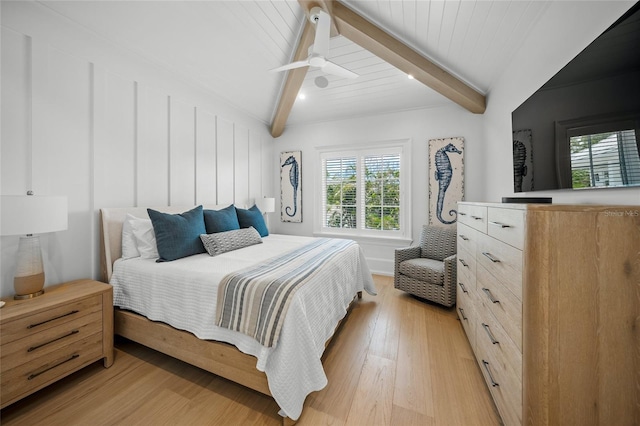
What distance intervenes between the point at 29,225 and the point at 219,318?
4.15ft

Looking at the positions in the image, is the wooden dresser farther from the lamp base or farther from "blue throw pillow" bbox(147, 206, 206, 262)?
the lamp base

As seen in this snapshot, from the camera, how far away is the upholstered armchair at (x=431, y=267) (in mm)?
2625

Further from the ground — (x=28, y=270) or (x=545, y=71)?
(x=545, y=71)


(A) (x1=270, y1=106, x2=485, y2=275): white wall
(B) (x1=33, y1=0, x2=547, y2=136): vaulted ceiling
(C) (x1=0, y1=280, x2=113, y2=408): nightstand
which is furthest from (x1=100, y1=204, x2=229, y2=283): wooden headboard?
(A) (x1=270, y1=106, x2=485, y2=275): white wall

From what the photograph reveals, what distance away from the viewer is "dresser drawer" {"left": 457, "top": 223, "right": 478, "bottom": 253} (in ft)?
6.03

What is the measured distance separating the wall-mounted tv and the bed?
165 cm

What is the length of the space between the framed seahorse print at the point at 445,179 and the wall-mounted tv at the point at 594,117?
5.76ft

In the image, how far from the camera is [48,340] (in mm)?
1482

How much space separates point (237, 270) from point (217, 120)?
8.41 ft

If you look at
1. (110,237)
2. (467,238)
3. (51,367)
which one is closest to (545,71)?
(467,238)

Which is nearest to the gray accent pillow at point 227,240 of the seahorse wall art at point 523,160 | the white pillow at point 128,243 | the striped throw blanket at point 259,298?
the white pillow at point 128,243

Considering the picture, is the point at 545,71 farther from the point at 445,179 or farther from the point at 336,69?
the point at 445,179

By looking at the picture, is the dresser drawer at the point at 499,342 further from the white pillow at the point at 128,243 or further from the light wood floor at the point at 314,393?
the white pillow at the point at 128,243

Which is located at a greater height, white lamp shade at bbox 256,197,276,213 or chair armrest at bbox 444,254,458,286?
white lamp shade at bbox 256,197,276,213
